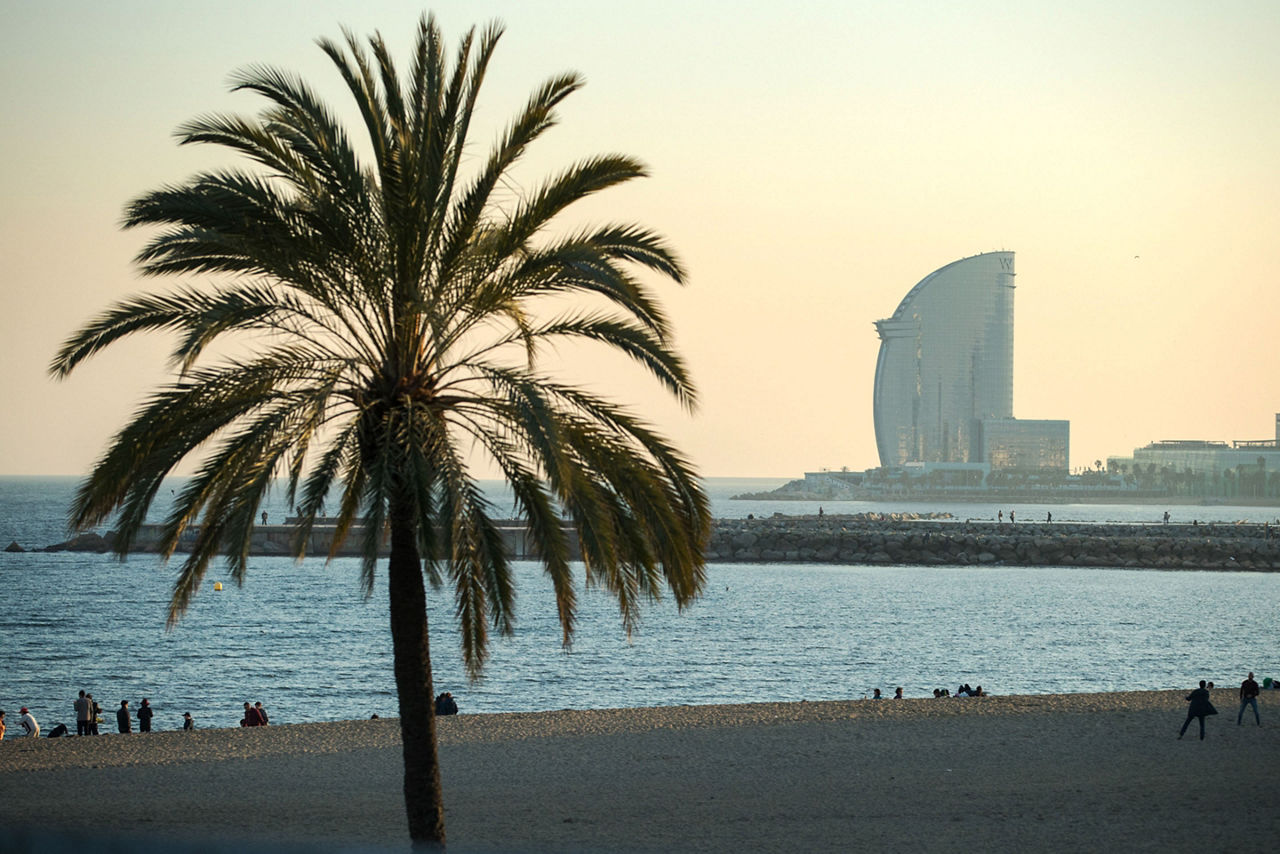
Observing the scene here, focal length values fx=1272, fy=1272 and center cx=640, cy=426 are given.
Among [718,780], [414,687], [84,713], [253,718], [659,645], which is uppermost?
[414,687]

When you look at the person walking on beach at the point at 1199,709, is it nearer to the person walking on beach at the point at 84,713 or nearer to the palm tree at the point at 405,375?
the palm tree at the point at 405,375

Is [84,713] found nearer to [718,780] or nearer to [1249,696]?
[718,780]

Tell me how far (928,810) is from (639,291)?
6986 mm

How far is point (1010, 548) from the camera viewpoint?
76.9m

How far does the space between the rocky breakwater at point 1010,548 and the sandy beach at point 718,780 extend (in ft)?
183

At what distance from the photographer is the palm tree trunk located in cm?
1005

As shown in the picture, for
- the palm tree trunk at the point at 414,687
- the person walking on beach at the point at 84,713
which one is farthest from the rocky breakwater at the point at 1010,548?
the palm tree trunk at the point at 414,687

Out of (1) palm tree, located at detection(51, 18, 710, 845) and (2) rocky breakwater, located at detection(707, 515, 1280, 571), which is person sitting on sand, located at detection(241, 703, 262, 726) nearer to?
(1) palm tree, located at detection(51, 18, 710, 845)

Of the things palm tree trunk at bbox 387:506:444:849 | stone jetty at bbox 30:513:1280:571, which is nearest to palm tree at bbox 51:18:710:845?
palm tree trunk at bbox 387:506:444:849

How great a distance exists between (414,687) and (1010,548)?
71.2 m

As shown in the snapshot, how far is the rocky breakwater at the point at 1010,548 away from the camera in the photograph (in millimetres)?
74250

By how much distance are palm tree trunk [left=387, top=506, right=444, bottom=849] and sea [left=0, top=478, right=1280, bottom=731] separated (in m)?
8.55

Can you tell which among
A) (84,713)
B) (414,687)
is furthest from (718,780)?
(84,713)

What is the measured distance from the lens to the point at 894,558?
78.6 metres
